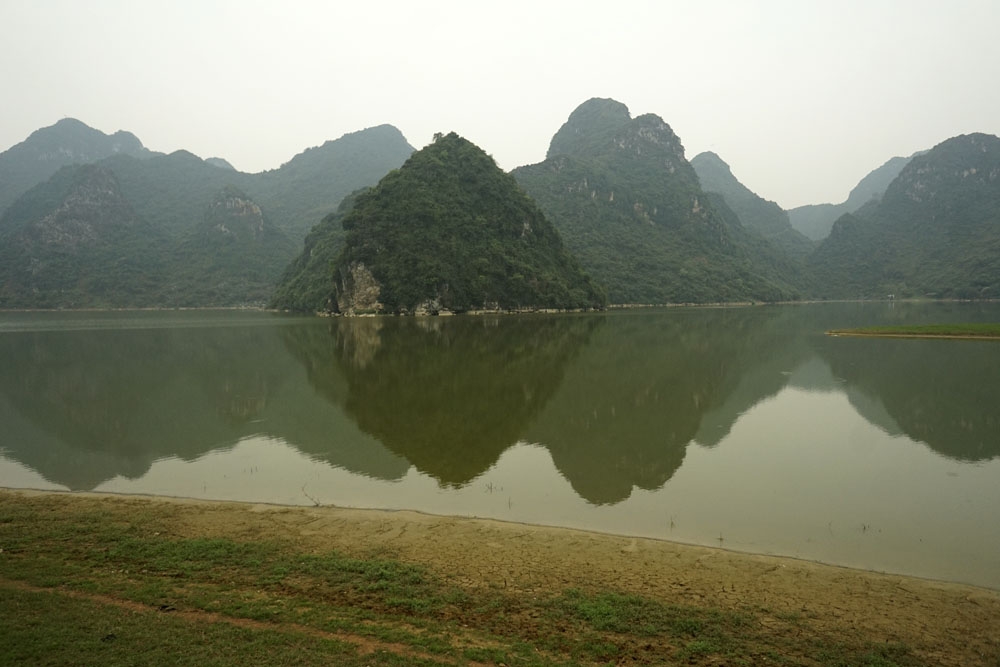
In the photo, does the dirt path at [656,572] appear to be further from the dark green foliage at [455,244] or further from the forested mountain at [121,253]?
the forested mountain at [121,253]

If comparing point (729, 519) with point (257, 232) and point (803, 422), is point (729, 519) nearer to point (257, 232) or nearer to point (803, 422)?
point (803, 422)

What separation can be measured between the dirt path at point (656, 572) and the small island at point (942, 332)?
156 feet

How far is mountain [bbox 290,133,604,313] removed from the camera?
324 ft

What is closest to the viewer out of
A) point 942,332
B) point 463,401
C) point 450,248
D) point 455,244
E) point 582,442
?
point 582,442

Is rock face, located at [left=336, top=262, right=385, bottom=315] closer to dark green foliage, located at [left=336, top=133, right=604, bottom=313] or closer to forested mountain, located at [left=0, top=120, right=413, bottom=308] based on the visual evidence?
dark green foliage, located at [left=336, top=133, right=604, bottom=313]

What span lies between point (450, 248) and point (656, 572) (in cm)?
9817

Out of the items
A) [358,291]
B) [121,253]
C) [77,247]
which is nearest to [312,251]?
[358,291]

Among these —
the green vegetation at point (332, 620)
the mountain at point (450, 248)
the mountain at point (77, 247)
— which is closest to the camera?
the green vegetation at point (332, 620)

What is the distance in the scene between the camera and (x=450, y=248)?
104 meters

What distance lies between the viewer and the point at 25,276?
150 m

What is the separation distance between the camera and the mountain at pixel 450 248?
324 feet

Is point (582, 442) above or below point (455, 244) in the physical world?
below

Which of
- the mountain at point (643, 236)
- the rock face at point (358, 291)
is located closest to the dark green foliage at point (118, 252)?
the rock face at point (358, 291)

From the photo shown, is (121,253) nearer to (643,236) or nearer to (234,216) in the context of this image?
(234,216)
